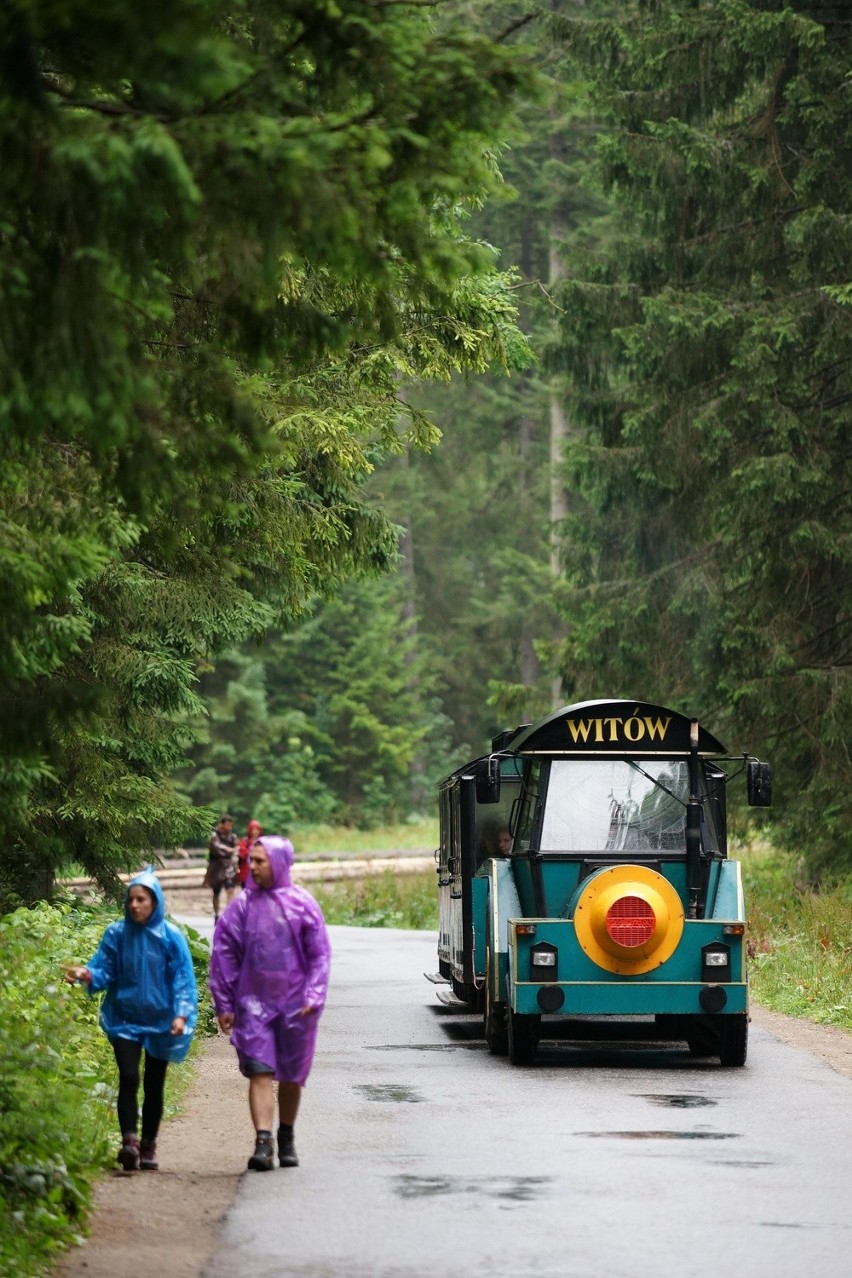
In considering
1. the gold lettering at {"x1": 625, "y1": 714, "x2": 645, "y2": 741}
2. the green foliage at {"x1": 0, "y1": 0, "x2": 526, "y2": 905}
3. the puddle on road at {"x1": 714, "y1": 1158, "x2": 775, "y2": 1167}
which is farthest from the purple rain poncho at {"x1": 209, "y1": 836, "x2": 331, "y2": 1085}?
the gold lettering at {"x1": 625, "y1": 714, "x2": 645, "y2": 741}

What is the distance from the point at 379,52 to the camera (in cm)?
698

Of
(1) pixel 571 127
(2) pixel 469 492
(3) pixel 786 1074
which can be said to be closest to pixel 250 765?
(2) pixel 469 492

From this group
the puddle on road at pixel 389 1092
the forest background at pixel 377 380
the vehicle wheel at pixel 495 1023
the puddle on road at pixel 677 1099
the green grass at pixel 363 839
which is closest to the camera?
the forest background at pixel 377 380

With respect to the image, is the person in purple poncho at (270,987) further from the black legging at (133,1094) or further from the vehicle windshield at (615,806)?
the vehicle windshield at (615,806)

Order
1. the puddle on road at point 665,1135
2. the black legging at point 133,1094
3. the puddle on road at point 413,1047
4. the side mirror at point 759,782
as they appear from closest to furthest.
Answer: the black legging at point 133,1094
the puddle on road at point 665,1135
the side mirror at point 759,782
the puddle on road at point 413,1047

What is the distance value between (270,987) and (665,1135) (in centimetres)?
257

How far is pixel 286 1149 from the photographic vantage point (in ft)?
32.2

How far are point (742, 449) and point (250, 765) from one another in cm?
3913

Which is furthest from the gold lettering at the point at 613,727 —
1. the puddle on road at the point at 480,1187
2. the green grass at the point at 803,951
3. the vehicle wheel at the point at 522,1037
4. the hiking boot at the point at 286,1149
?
the puddle on road at the point at 480,1187

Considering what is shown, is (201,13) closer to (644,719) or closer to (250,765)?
(644,719)

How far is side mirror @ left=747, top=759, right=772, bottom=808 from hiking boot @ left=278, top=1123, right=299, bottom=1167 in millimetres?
5791

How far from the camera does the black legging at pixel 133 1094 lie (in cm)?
971

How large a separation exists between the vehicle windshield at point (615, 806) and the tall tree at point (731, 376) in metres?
9.70

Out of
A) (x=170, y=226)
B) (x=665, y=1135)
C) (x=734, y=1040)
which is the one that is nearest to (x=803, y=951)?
(x=734, y=1040)
